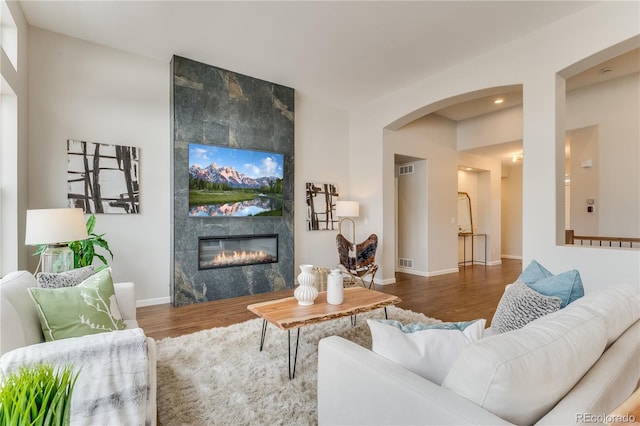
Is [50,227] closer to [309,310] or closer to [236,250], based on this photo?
[309,310]

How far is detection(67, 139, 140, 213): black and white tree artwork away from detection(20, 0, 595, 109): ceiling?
1.31m

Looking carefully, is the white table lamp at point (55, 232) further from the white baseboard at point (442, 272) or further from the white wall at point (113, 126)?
the white baseboard at point (442, 272)

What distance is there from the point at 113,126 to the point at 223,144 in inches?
52.3

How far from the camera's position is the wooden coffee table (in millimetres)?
2262

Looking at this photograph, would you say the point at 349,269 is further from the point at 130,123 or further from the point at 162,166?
the point at 130,123

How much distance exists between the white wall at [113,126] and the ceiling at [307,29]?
9.2 inches

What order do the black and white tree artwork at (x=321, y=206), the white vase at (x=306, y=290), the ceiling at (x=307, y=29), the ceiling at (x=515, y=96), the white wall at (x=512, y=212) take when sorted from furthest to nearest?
the white wall at (x=512, y=212), the black and white tree artwork at (x=321, y=206), the ceiling at (x=515, y=96), the ceiling at (x=307, y=29), the white vase at (x=306, y=290)

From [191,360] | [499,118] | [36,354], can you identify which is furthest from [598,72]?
[36,354]

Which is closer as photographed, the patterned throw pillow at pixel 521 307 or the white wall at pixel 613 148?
the patterned throw pillow at pixel 521 307

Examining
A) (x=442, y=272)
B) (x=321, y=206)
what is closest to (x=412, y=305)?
(x=321, y=206)

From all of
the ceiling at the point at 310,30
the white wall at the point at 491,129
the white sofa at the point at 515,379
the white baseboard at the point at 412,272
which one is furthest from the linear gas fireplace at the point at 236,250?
the white wall at the point at 491,129

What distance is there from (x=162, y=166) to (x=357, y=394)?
13.2 ft

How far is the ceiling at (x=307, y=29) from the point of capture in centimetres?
311

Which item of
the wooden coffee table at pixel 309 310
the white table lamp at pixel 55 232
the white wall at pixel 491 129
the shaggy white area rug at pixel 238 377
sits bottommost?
the shaggy white area rug at pixel 238 377
